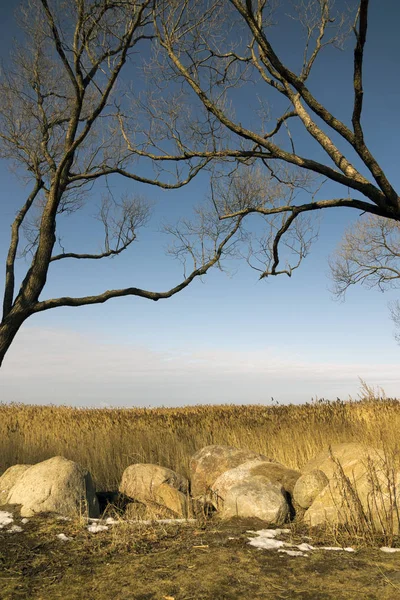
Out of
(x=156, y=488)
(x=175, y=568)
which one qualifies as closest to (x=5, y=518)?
(x=156, y=488)

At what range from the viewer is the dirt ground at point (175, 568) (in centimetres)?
400

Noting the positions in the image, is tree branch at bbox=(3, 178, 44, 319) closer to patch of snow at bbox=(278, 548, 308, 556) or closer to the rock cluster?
the rock cluster

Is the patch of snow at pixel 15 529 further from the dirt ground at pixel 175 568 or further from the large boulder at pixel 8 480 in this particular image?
the large boulder at pixel 8 480

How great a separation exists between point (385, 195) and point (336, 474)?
5.34 m

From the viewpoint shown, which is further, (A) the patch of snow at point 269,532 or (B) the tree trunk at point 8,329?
(B) the tree trunk at point 8,329

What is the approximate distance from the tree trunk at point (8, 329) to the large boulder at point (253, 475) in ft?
20.1

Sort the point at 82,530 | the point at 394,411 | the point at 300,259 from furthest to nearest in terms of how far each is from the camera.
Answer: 1. the point at 394,411
2. the point at 300,259
3. the point at 82,530

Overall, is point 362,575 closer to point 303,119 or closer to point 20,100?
point 303,119

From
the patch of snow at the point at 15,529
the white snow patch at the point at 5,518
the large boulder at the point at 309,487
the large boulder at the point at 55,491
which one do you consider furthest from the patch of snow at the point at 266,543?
the white snow patch at the point at 5,518

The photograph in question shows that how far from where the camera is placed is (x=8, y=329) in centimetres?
1113

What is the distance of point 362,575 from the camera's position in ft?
14.3

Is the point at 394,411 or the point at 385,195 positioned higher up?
the point at 385,195

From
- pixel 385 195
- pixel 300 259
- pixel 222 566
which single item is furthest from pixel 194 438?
pixel 222 566

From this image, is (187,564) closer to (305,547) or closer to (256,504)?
(305,547)
